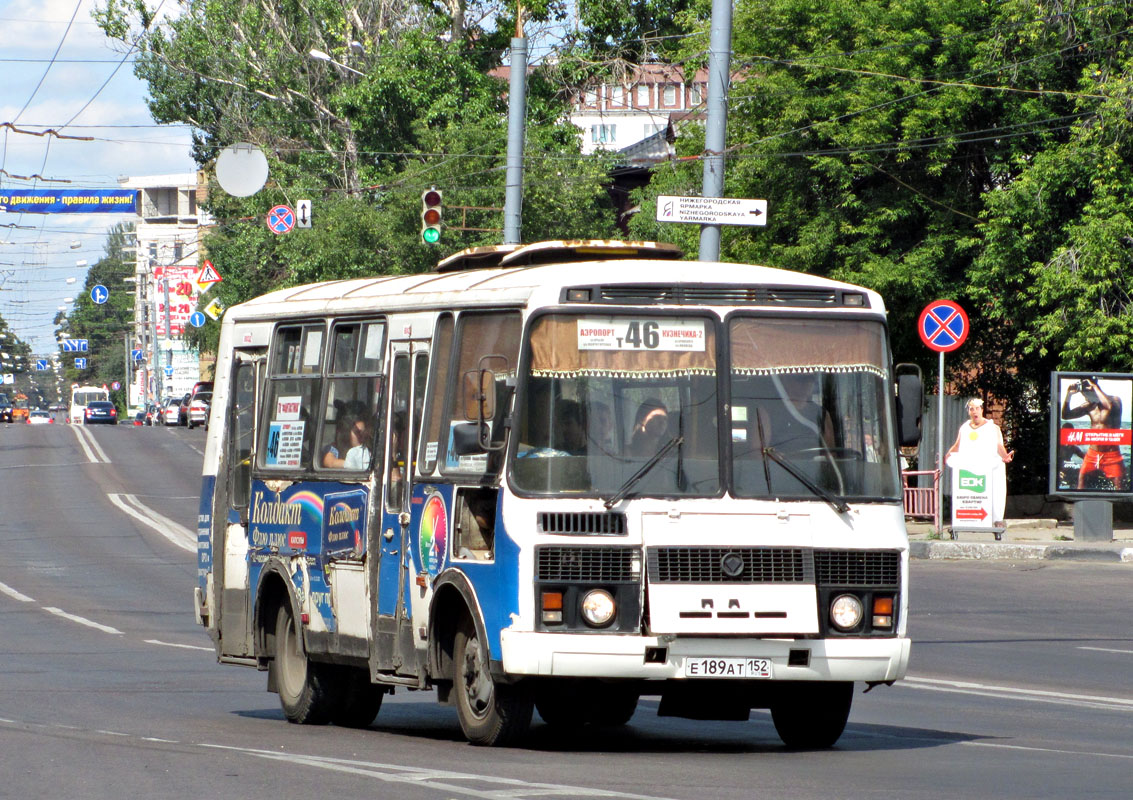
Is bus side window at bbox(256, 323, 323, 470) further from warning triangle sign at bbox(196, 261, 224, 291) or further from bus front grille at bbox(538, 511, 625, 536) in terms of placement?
warning triangle sign at bbox(196, 261, 224, 291)

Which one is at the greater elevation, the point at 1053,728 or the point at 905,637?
the point at 905,637

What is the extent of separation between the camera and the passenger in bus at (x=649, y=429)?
9172 mm

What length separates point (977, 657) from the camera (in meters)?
14.6

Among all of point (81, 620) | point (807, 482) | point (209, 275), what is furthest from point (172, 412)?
point (807, 482)

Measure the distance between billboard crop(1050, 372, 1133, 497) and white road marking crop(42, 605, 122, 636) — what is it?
1220cm

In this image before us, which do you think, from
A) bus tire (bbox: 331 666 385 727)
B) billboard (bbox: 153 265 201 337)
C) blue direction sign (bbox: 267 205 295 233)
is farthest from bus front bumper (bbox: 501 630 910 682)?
billboard (bbox: 153 265 201 337)

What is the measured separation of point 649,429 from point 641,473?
26 centimetres

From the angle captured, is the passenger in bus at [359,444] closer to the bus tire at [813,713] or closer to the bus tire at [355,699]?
the bus tire at [355,699]

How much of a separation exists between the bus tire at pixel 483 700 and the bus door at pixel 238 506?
9.47 feet

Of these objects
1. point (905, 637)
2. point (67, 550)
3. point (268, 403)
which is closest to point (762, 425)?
point (905, 637)

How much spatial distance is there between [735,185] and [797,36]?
2.88 metres

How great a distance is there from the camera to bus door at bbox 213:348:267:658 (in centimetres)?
1227

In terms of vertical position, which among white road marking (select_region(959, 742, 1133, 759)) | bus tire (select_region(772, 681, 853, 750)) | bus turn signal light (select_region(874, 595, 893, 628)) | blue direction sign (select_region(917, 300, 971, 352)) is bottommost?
white road marking (select_region(959, 742, 1133, 759))

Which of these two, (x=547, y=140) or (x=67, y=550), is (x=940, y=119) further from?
(x=547, y=140)
